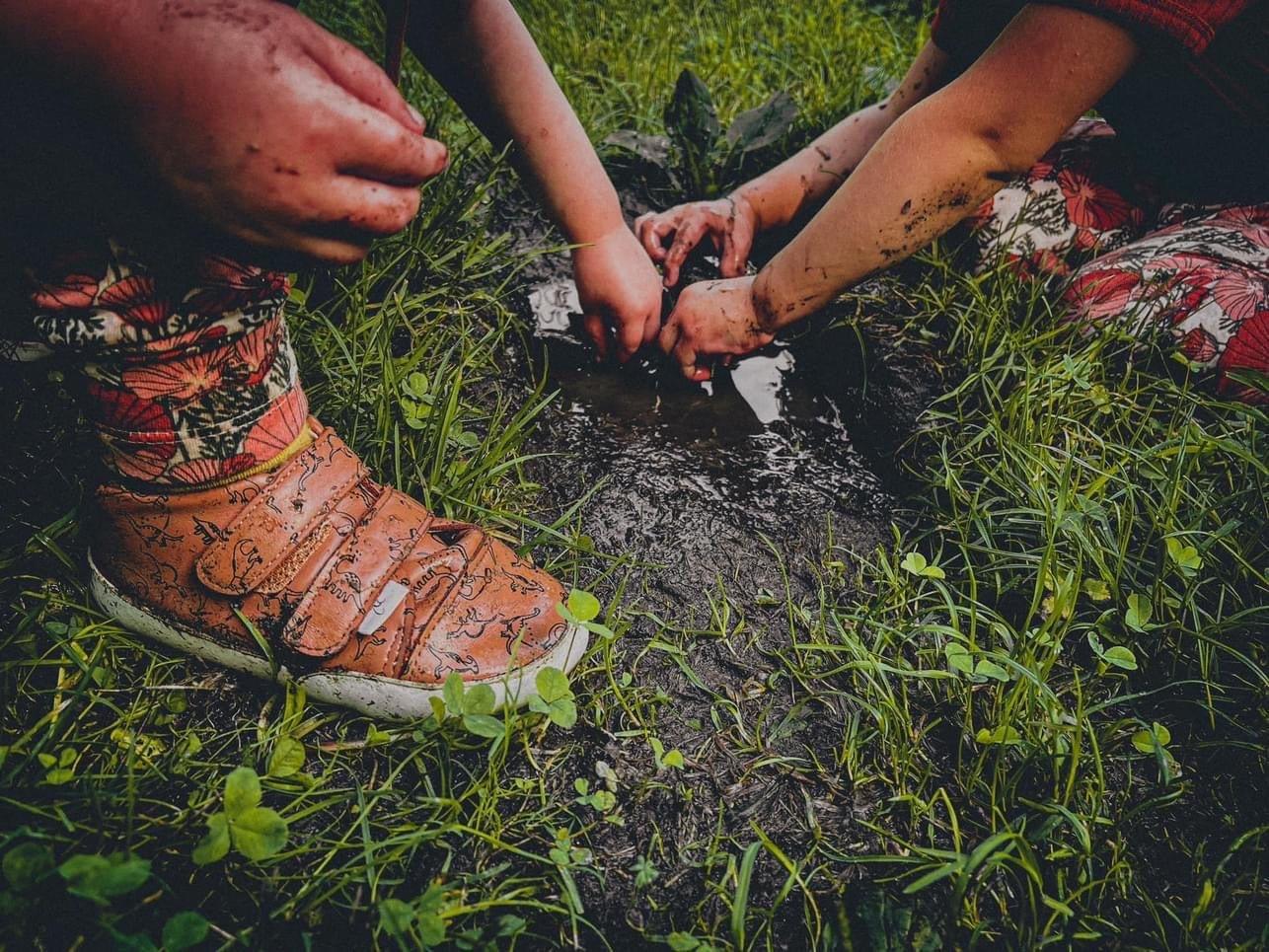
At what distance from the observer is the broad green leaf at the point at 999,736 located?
1075 mm

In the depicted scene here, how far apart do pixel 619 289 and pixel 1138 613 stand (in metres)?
1.12

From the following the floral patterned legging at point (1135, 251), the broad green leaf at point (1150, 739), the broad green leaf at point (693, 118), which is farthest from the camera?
the broad green leaf at point (693, 118)

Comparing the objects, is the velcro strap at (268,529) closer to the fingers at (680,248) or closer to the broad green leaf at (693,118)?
the fingers at (680,248)

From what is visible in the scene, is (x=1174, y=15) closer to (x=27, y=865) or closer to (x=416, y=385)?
(x=416, y=385)

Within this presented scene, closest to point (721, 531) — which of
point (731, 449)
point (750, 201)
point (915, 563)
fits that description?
point (731, 449)

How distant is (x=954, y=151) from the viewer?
4.28ft

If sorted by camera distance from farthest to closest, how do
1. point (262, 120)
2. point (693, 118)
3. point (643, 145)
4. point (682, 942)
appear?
1. point (643, 145)
2. point (693, 118)
3. point (682, 942)
4. point (262, 120)

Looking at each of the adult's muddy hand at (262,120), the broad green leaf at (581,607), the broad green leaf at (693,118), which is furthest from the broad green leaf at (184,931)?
the broad green leaf at (693,118)

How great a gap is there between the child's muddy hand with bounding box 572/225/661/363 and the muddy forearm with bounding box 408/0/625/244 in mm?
34

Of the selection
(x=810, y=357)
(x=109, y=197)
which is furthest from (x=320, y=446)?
(x=810, y=357)

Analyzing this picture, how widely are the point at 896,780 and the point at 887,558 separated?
448 mm

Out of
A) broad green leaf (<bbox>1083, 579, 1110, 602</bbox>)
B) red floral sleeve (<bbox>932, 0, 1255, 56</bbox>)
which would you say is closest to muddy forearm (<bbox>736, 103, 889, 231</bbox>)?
red floral sleeve (<bbox>932, 0, 1255, 56</bbox>)

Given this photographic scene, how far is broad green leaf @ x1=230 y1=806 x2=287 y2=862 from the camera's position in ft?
2.89

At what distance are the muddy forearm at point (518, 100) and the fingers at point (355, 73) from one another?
2.10 feet
